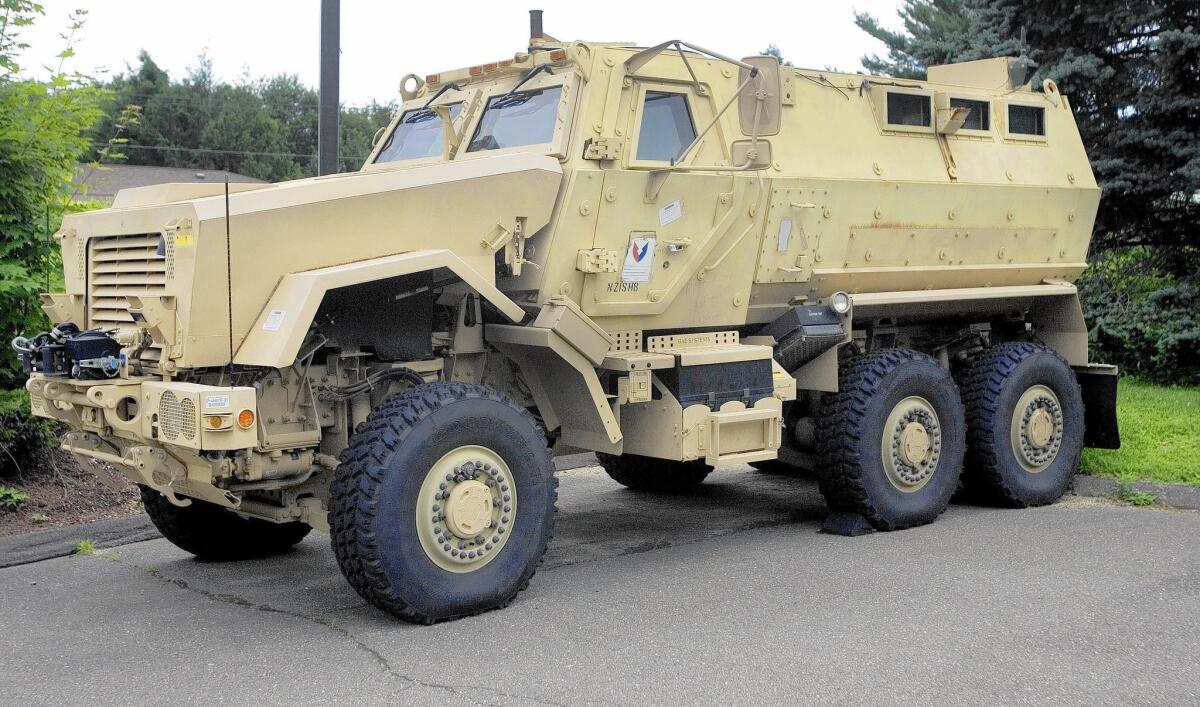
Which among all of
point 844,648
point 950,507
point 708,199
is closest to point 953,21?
point 950,507

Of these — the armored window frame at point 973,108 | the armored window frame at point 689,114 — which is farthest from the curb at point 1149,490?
the armored window frame at point 689,114

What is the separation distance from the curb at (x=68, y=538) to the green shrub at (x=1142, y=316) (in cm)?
917

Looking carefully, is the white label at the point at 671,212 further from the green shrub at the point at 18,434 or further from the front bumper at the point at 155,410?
the green shrub at the point at 18,434

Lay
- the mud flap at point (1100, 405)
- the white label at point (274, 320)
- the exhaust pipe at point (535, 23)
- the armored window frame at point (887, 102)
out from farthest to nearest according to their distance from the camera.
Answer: the mud flap at point (1100, 405) → the armored window frame at point (887, 102) → the exhaust pipe at point (535, 23) → the white label at point (274, 320)

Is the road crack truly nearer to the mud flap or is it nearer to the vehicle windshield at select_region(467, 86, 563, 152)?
the vehicle windshield at select_region(467, 86, 563, 152)

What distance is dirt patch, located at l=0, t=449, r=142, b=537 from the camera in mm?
8461

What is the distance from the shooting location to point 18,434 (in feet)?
29.1

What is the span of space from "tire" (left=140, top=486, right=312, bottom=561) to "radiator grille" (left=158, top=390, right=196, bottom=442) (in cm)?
171

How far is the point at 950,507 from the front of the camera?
9055 millimetres

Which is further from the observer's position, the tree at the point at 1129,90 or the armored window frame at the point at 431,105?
the tree at the point at 1129,90

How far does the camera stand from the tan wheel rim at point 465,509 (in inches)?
235

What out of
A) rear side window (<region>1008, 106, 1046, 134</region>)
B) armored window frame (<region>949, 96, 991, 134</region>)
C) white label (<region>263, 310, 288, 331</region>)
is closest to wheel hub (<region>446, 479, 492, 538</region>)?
white label (<region>263, 310, 288, 331</region>)

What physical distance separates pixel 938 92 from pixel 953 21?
8.96 metres

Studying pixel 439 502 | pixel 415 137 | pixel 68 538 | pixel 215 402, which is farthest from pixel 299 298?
pixel 68 538
